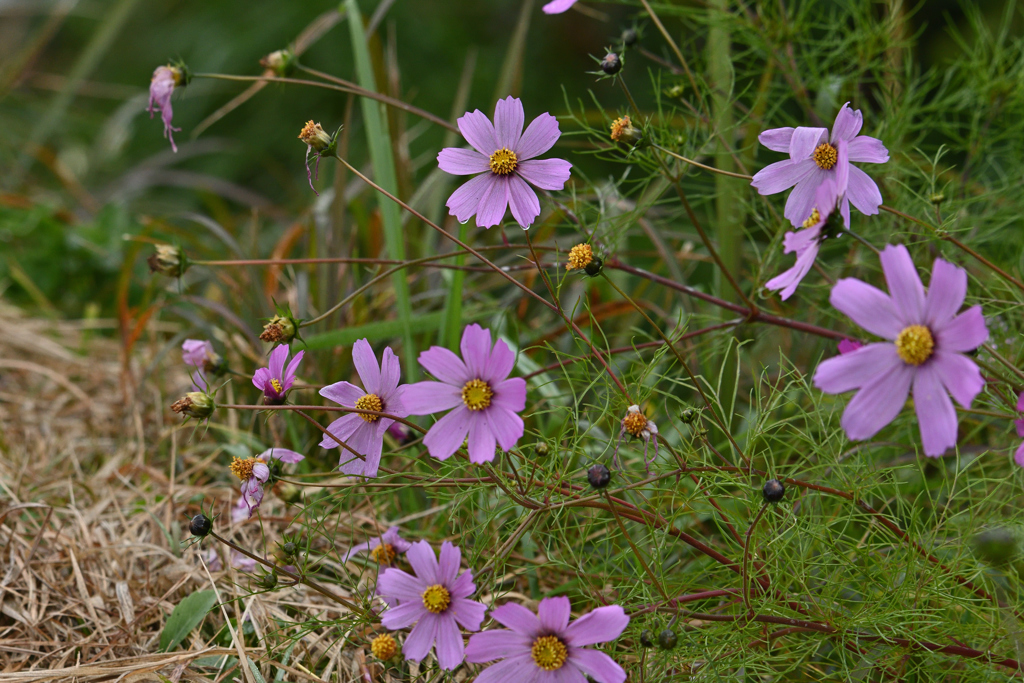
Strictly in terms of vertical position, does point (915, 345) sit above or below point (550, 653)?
above

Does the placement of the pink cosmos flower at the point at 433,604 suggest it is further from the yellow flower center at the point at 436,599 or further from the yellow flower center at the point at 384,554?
the yellow flower center at the point at 384,554

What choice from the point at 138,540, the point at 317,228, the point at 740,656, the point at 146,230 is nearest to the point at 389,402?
the point at 740,656

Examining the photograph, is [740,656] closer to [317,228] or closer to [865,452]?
[865,452]

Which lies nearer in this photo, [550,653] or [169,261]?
[550,653]

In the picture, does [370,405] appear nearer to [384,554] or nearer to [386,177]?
[384,554]

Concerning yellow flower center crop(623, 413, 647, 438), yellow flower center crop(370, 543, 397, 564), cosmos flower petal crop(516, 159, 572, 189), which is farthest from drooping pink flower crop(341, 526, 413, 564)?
cosmos flower petal crop(516, 159, 572, 189)

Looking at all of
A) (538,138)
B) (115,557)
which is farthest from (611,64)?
(115,557)
